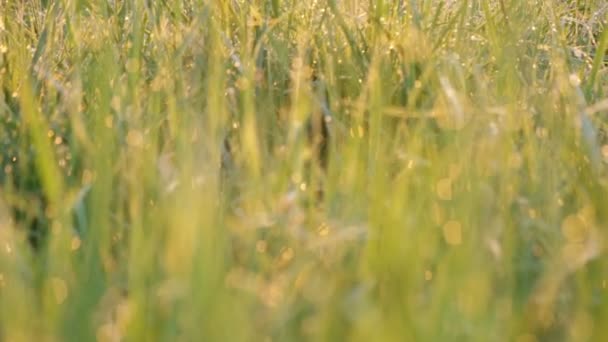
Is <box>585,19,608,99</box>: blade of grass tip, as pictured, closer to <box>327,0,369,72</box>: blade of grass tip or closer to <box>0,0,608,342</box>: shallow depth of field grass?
<box>0,0,608,342</box>: shallow depth of field grass

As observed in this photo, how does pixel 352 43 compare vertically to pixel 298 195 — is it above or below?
above

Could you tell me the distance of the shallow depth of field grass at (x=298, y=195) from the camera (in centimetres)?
115

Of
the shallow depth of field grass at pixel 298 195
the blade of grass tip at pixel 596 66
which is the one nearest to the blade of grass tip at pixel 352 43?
the shallow depth of field grass at pixel 298 195

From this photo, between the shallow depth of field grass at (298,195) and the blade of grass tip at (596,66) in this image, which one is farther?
the blade of grass tip at (596,66)

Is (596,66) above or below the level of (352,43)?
below

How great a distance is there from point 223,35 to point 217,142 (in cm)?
63

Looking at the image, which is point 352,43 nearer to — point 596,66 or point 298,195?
point 596,66

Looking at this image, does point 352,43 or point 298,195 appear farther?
point 352,43

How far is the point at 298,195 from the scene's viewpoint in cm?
147

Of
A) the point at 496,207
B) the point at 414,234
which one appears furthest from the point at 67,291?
the point at 496,207

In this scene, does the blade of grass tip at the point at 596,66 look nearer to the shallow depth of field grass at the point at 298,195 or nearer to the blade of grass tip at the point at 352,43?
the shallow depth of field grass at the point at 298,195

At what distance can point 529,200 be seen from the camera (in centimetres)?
156

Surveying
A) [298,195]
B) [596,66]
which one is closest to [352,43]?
[596,66]

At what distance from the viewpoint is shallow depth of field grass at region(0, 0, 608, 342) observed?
115 centimetres
